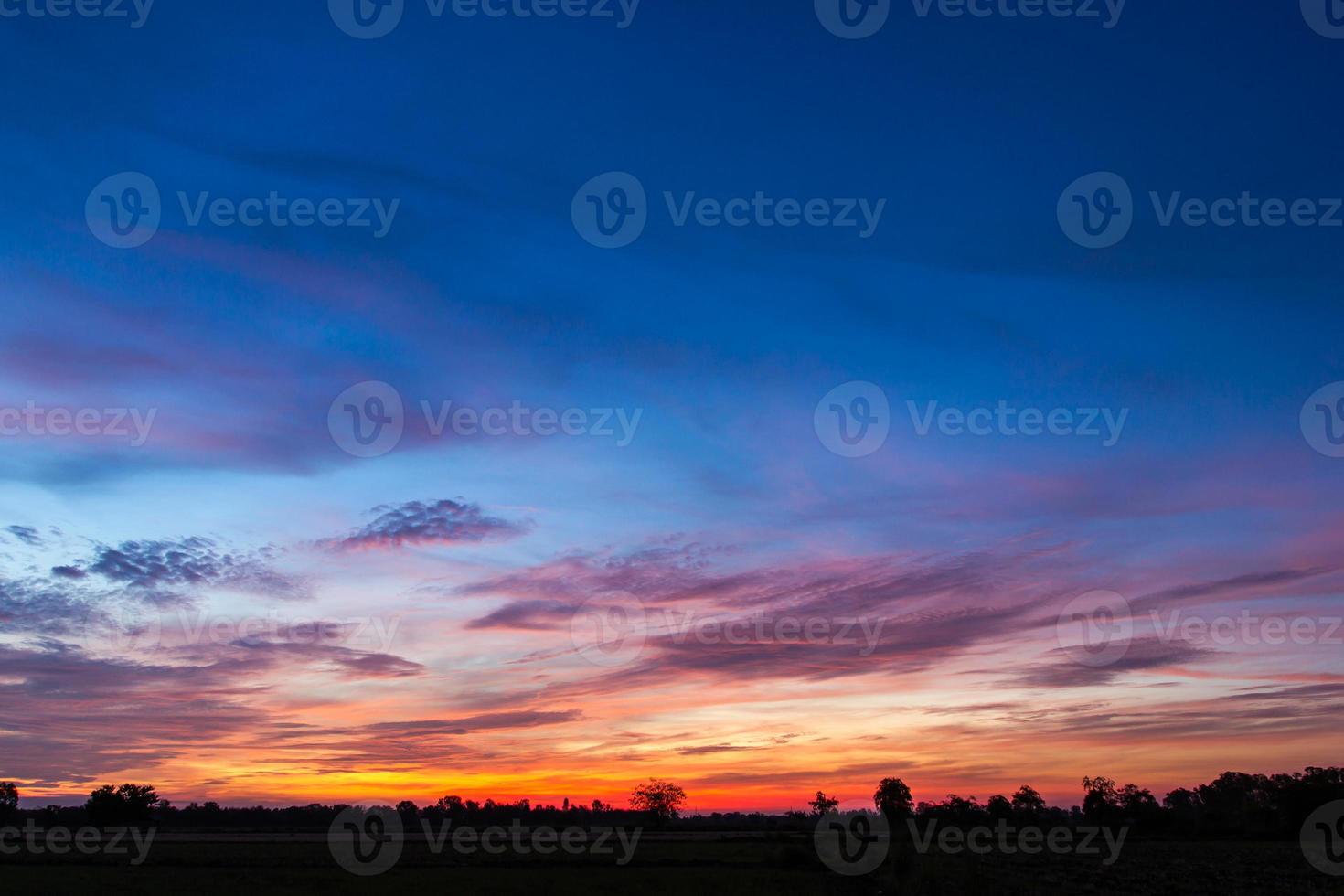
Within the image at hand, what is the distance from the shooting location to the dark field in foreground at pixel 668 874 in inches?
2109

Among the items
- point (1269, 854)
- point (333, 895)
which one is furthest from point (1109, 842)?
point (333, 895)

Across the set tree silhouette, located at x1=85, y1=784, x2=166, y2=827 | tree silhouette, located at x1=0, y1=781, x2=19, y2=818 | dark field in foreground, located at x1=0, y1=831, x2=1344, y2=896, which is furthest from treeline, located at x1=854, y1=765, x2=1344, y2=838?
tree silhouette, located at x1=0, y1=781, x2=19, y2=818

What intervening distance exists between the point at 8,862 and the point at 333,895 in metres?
38.1

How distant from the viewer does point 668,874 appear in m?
67.6

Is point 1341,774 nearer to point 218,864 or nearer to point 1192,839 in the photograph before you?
point 1192,839

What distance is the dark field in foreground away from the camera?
53562 mm

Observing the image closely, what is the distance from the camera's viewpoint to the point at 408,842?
11081 centimetres

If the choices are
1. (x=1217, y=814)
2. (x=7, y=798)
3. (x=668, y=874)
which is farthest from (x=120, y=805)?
(x=1217, y=814)

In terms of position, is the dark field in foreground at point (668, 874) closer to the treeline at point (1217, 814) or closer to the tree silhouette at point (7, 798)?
the treeline at point (1217, 814)

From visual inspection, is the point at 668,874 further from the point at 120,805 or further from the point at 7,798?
the point at 7,798

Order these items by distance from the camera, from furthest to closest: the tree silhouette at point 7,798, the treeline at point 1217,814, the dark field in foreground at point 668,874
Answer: the tree silhouette at point 7,798
the treeline at point 1217,814
the dark field in foreground at point 668,874

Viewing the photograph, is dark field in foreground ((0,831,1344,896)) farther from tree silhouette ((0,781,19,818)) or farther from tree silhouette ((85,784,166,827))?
tree silhouette ((0,781,19,818))

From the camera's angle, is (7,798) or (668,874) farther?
(7,798)

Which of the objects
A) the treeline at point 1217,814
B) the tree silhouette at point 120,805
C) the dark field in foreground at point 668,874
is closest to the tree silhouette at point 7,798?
the tree silhouette at point 120,805
